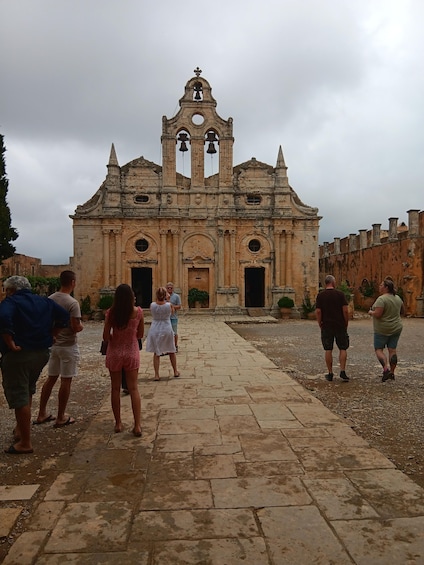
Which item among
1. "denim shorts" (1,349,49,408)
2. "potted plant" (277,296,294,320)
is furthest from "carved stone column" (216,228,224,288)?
"denim shorts" (1,349,49,408)

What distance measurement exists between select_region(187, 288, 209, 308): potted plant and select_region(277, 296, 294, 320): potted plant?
4.15 metres

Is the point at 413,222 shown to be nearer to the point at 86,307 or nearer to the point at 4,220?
the point at 86,307

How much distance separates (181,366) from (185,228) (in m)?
17.7

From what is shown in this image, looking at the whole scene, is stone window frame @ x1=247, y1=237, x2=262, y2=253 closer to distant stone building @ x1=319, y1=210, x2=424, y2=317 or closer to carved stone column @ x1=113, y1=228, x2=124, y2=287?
carved stone column @ x1=113, y1=228, x2=124, y2=287

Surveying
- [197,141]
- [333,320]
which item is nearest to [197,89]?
[197,141]

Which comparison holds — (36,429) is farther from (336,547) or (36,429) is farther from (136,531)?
(336,547)

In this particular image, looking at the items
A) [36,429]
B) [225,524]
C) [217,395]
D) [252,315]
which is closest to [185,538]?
[225,524]

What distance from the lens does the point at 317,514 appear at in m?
3.26

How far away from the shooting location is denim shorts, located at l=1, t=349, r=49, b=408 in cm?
458

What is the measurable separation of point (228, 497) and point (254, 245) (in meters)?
23.8

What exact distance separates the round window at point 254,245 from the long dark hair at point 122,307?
72.2ft

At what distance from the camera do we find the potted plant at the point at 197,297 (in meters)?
26.2

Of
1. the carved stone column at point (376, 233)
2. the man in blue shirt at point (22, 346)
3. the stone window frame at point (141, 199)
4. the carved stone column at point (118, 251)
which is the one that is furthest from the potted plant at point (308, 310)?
the man in blue shirt at point (22, 346)

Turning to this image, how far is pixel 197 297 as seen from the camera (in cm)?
2625
